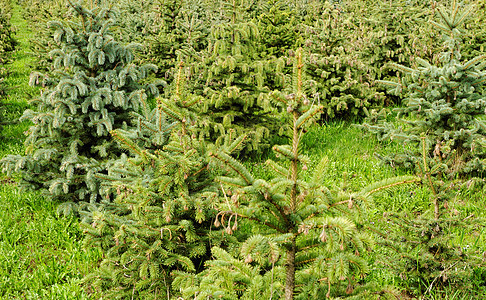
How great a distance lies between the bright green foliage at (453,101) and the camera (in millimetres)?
4891

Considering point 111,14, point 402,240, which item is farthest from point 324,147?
point 111,14

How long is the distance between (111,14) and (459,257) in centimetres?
501

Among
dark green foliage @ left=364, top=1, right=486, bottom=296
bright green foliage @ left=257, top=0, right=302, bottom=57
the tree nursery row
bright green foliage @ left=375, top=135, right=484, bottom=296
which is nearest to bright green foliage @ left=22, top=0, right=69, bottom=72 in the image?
the tree nursery row

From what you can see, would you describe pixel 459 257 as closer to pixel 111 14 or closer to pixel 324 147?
pixel 324 147

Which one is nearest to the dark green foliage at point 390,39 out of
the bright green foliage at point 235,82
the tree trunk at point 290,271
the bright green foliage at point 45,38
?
the bright green foliage at point 235,82

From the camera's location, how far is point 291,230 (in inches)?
90.4

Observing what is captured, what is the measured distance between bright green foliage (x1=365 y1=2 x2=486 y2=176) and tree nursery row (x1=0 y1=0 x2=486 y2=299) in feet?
0.07

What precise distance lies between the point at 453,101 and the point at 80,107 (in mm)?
5064

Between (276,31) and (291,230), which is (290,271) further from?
(276,31)

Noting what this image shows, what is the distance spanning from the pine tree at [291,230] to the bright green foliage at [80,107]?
299cm

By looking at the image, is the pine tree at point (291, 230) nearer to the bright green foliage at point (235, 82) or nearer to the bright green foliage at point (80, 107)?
the bright green foliage at point (80, 107)

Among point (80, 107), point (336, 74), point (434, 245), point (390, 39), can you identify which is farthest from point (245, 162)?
point (390, 39)

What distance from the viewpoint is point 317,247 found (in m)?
2.39

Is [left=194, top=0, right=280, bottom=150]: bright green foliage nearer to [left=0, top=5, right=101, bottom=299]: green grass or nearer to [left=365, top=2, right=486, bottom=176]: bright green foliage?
[left=365, top=2, right=486, bottom=176]: bright green foliage
